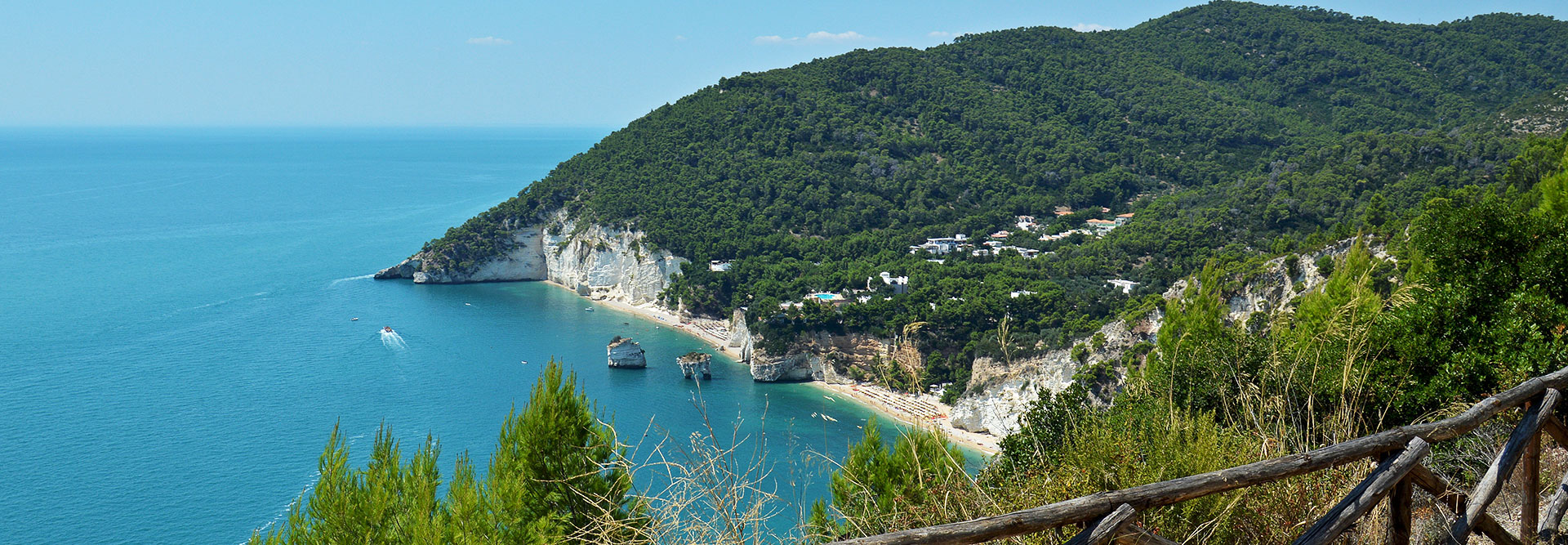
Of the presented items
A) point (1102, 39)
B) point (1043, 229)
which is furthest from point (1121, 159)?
point (1102, 39)

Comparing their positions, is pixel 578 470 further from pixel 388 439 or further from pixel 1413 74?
pixel 1413 74

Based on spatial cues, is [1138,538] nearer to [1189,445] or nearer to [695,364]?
[1189,445]

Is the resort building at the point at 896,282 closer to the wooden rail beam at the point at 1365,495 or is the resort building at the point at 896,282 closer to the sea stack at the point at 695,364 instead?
the sea stack at the point at 695,364

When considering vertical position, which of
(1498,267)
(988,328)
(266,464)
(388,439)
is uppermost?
(1498,267)

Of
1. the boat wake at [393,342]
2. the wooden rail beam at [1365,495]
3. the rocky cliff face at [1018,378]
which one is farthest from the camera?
the boat wake at [393,342]

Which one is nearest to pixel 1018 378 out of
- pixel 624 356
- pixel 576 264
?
pixel 624 356

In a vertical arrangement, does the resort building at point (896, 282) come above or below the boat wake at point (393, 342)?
above

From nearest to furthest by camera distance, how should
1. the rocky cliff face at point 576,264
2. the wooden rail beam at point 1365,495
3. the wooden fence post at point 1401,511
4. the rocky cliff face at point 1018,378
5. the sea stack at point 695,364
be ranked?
the wooden rail beam at point 1365,495 → the wooden fence post at point 1401,511 → the rocky cliff face at point 1018,378 → the sea stack at point 695,364 → the rocky cliff face at point 576,264

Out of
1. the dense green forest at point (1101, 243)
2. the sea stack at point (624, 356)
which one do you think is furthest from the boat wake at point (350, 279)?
the sea stack at point (624, 356)
